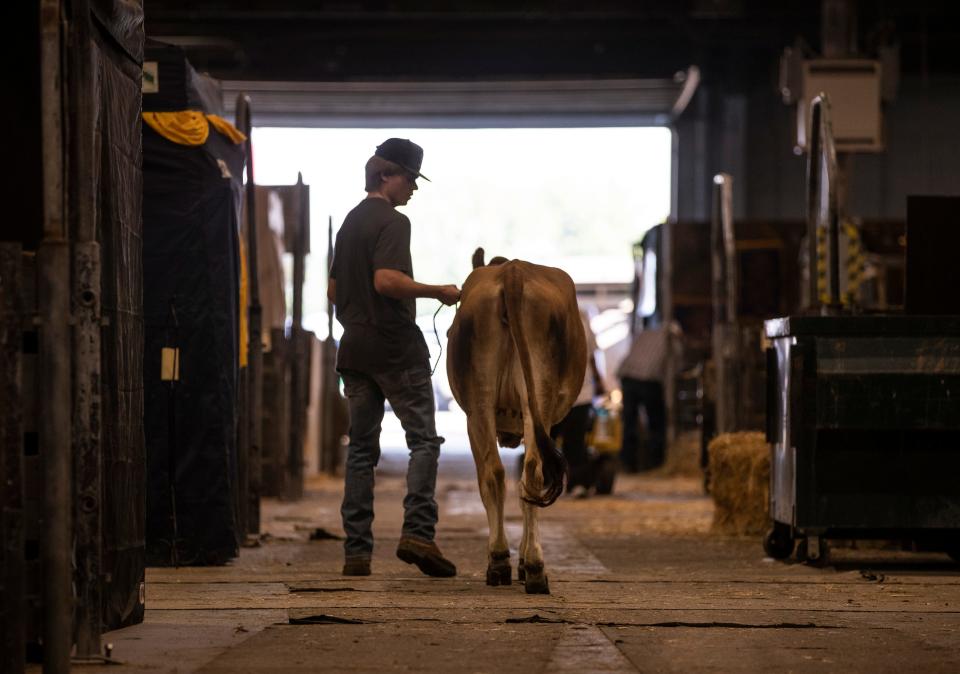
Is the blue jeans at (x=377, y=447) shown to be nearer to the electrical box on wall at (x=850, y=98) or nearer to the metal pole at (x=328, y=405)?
the metal pole at (x=328, y=405)

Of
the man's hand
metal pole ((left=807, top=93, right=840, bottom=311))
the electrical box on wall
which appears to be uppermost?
the electrical box on wall

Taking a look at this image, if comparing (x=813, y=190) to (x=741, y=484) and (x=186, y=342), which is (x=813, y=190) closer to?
(x=741, y=484)

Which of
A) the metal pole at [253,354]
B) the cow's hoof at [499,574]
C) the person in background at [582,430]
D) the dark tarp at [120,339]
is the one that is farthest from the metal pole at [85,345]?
the person in background at [582,430]

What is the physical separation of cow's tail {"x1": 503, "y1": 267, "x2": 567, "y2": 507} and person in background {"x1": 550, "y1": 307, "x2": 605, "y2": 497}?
7797mm

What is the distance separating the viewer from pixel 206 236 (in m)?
8.74

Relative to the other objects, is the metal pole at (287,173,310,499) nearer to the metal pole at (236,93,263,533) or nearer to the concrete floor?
the metal pole at (236,93,263,533)

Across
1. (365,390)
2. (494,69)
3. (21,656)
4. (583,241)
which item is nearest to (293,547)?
(365,390)

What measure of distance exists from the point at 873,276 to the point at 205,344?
42.0ft

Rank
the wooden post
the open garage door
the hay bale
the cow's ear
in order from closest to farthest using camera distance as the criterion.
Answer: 1. the wooden post
2. the cow's ear
3. the hay bale
4. the open garage door

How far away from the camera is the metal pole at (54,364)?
4.81 m

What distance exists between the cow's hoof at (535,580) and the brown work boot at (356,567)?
1.15 meters

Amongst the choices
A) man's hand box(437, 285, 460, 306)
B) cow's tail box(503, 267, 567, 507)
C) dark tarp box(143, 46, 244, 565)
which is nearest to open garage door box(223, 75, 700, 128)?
dark tarp box(143, 46, 244, 565)

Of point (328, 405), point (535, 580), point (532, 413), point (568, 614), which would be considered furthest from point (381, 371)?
point (328, 405)

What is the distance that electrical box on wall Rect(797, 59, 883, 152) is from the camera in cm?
1823
